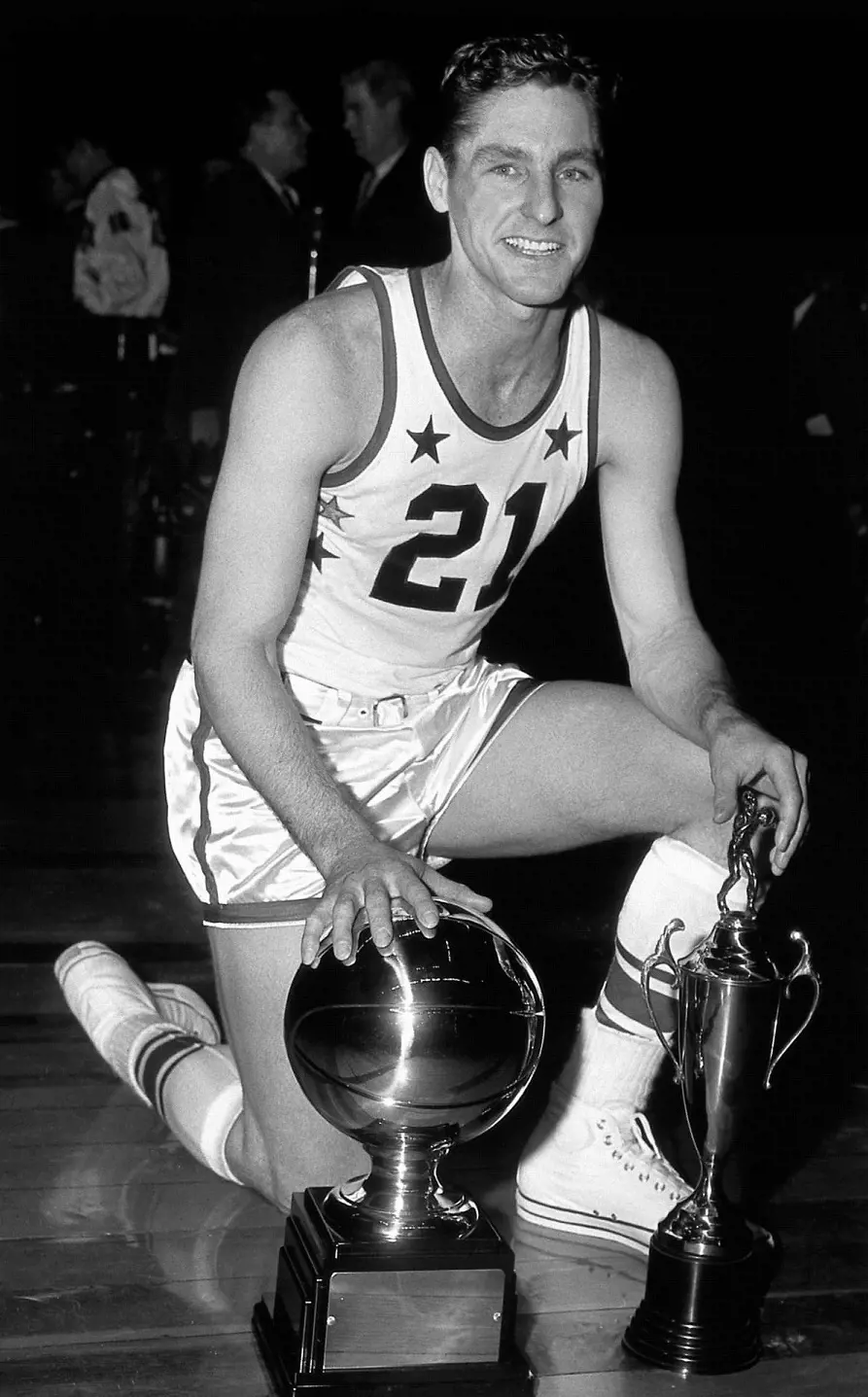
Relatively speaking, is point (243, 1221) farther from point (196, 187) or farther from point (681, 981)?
point (196, 187)

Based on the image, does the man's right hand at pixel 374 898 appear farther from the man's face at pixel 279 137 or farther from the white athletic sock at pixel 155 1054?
the man's face at pixel 279 137

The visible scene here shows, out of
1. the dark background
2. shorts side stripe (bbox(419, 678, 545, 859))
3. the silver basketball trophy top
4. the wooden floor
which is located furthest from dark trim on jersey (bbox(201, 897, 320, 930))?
the dark background

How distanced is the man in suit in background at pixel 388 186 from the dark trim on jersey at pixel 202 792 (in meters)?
2.54

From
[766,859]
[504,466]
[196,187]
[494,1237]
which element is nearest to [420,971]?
[494,1237]

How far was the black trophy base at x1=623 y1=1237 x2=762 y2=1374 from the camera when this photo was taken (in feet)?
4.82

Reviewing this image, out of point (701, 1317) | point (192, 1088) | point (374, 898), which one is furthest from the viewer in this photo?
point (192, 1088)

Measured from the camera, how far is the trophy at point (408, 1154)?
1340 mm

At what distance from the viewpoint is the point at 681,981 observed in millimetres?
1508

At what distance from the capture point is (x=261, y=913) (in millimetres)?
1840

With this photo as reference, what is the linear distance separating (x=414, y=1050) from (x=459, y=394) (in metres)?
0.76

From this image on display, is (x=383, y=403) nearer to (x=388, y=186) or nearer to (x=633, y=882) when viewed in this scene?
(x=633, y=882)

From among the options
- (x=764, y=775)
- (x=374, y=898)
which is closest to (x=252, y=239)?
(x=764, y=775)

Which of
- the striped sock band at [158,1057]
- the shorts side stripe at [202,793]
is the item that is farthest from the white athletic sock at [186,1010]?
the shorts side stripe at [202,793]

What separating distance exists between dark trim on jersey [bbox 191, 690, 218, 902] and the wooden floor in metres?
0.36
